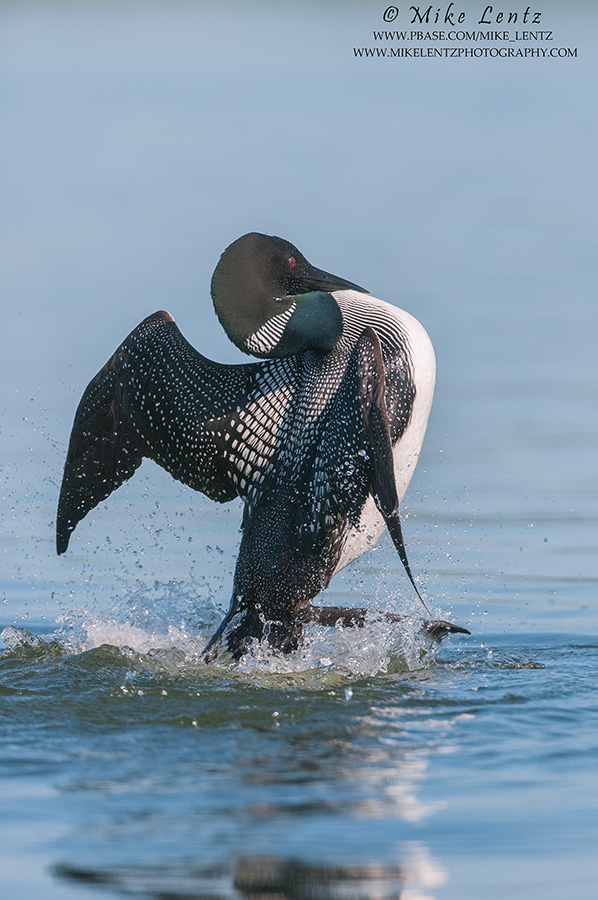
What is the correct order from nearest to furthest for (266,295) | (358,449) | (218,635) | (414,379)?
(358,449)
(414,379)
(218,635)
(266,295)

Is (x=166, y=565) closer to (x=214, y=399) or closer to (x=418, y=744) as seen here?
(x=214, y=399)

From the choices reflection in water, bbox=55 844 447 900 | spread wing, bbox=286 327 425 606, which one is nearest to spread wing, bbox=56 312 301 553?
spread wing, bbox=286 327 425 606

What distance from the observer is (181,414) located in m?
6.02

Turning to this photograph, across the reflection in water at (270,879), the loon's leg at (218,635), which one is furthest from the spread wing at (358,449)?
the reflection in water at (270,879)

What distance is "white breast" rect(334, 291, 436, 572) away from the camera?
5.68 m

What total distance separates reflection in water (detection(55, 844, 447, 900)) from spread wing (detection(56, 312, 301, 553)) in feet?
8.71

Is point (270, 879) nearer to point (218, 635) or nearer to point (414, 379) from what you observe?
point (218, 635)

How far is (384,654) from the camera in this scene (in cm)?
563

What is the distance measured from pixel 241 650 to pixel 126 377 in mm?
1310

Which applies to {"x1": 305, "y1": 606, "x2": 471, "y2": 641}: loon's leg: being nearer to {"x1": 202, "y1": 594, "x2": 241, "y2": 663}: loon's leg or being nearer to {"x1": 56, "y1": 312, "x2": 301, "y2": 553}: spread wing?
{"x1": 202, "y1": 594, "x2": 241, "y2": 663}: loon's leg

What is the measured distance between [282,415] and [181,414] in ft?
1.57

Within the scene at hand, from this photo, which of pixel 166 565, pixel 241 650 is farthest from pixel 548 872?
pixel 166 565

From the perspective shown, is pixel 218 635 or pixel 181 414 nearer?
pixel 218 635

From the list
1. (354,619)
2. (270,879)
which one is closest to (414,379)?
(354,619)
